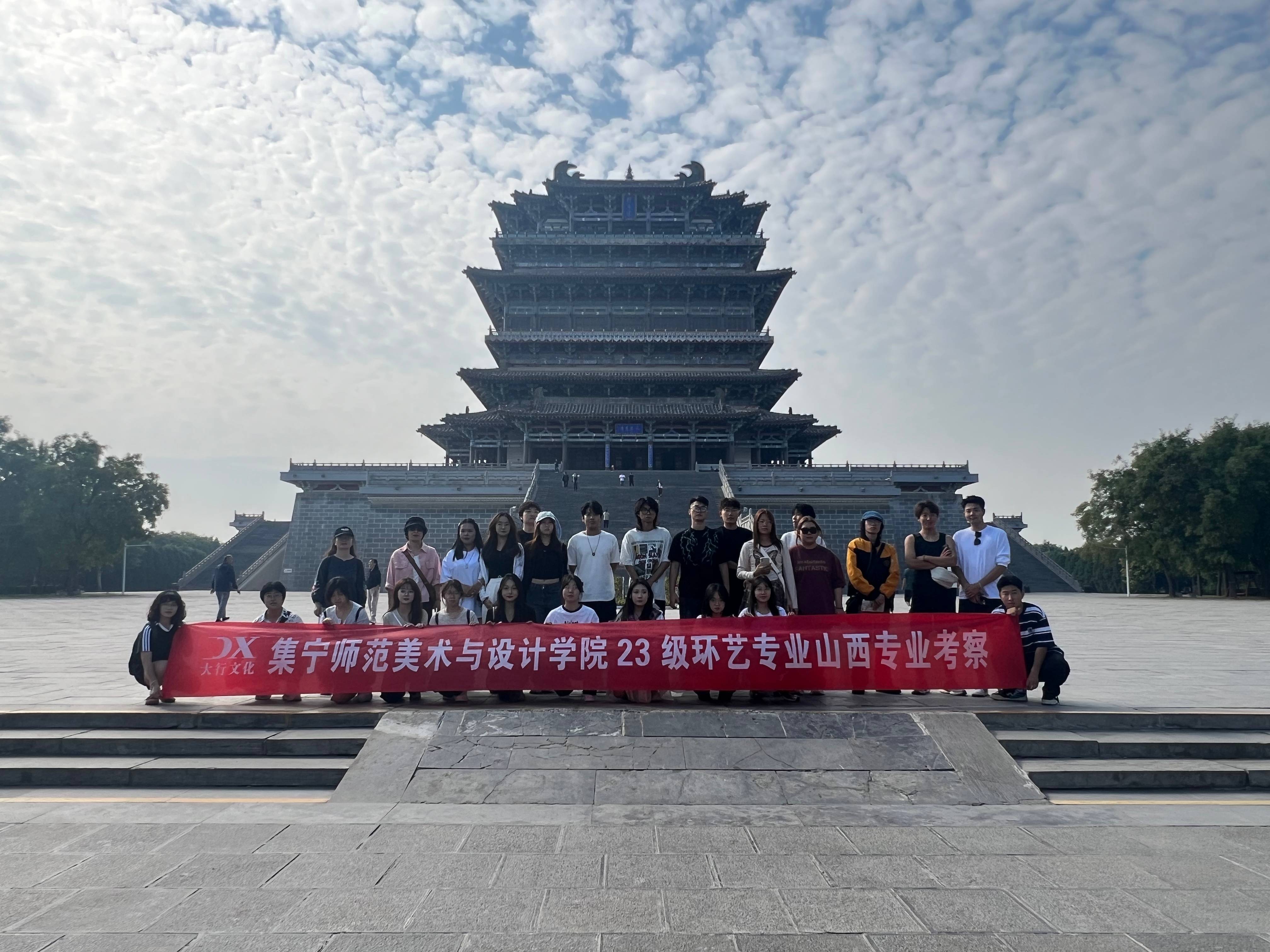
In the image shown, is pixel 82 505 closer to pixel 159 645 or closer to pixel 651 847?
pixel 159 645

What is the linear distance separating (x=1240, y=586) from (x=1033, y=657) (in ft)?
96.4

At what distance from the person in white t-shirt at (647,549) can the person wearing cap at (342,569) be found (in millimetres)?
2503

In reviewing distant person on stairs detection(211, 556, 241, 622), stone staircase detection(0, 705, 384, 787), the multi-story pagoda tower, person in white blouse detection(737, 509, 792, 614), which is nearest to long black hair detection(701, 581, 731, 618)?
person in white blouse detection(737, 509, 792, 614)

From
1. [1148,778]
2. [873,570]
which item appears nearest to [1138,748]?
[1148,778]

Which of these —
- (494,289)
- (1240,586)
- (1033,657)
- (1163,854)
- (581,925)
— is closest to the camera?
(581,925)

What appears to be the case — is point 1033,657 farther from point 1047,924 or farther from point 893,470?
point 893,470

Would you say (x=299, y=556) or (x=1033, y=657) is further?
(x=299, y=556)

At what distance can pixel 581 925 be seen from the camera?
3.15 meters

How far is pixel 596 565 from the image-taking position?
6980mm

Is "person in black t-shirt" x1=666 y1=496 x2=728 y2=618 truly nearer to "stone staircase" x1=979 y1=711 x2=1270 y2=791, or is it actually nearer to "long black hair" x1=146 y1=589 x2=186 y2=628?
"stone staircase" x1=979 y1=711 x2=1270 y2=791

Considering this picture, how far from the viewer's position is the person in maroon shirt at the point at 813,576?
22.4 feet

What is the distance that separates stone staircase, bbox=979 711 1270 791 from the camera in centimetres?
511

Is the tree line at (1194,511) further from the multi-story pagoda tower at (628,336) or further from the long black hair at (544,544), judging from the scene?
the long black hair at (544,544)

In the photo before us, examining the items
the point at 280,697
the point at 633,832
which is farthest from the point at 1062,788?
the point at 280,697
